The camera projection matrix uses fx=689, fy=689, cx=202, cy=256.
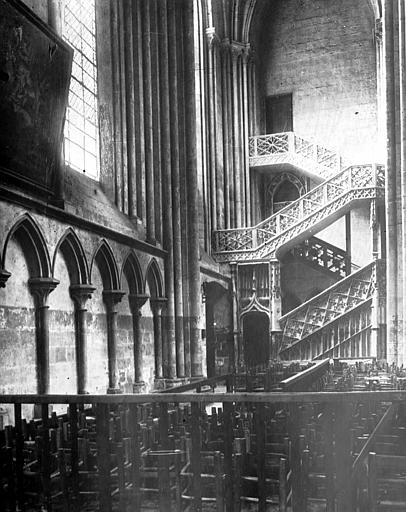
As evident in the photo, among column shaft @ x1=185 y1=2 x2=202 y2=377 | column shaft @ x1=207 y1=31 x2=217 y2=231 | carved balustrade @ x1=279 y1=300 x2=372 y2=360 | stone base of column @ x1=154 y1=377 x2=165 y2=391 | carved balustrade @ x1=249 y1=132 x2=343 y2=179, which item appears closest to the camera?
stone base of column @ x1=154 y1=377 x2=165 y2=391

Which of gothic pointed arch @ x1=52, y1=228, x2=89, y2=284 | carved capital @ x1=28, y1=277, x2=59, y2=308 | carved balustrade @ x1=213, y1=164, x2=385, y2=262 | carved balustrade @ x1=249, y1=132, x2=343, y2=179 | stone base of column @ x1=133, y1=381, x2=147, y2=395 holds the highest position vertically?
carved balustrade @ x1=249, y1=132, x2=343, y2=179

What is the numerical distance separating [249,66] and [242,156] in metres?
4.04

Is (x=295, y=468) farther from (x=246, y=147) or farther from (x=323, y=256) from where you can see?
(x=246, y=147)

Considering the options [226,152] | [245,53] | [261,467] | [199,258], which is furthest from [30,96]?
[245,53]

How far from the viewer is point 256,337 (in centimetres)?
2450

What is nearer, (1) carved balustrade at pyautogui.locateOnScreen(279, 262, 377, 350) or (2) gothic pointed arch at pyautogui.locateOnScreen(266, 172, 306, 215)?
(1) carved balustrade at pyautogui.locateOnScreen(279, 262, 377, 350)

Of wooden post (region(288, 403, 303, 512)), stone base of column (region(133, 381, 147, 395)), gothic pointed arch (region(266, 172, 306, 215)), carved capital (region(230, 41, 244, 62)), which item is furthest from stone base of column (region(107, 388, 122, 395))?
carved capital (region(230, 41, 244, 62))

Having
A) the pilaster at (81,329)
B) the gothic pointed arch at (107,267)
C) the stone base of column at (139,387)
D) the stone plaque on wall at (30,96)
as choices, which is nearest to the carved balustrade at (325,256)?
the stone base of column at (139,387)

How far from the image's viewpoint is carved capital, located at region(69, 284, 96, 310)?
12680 millimetres

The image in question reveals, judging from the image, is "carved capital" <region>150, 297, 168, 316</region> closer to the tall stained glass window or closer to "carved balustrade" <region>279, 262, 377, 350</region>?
the tall stained glass window

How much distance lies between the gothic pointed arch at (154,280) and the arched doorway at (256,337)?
283 inches

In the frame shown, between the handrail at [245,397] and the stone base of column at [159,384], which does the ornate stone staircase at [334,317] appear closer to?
the stone base of column at [159,384]

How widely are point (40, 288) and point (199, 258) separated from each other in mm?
8938

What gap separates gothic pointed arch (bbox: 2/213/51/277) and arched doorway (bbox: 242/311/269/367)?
13.7 m
